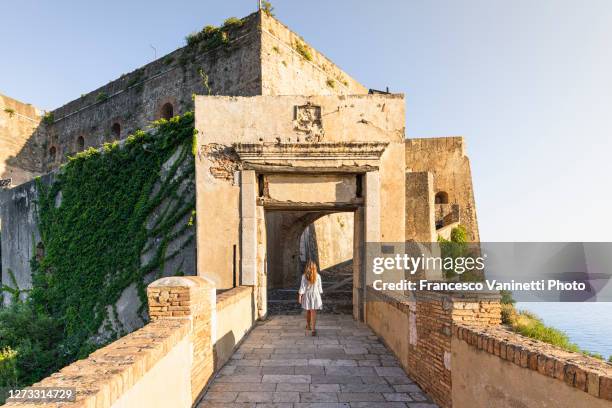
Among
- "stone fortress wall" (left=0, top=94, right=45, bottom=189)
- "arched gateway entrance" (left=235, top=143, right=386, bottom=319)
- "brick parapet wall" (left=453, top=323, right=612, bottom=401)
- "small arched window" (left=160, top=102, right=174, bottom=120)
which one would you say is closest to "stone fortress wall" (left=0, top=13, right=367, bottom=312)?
"small arched window" (left=160, top=102, right=174, bottom=120)

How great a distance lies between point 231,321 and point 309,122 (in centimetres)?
497

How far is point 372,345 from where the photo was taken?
6391mm

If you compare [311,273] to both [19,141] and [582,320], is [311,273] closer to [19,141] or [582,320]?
[19,141]

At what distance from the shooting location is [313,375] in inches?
195

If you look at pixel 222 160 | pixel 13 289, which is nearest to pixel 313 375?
pixel 222 160

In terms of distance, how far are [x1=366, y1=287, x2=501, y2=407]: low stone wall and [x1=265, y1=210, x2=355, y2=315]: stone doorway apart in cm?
459

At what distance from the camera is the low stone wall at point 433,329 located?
145 inches

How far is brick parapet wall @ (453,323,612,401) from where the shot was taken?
1.95 meters

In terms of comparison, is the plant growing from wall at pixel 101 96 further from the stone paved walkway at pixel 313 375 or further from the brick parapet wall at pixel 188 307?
the brick parapet wall at pixel 188 307

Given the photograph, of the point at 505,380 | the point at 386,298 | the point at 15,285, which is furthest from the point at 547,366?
the point at 15,285

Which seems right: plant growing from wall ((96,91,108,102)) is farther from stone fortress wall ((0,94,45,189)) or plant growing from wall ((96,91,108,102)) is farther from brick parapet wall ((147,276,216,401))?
brick parapet wall ((147,276,216,401))

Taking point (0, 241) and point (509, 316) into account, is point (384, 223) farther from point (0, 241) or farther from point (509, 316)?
point (0, 241)

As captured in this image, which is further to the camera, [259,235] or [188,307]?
[259,235]

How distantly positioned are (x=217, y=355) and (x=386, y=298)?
9.83 feet
